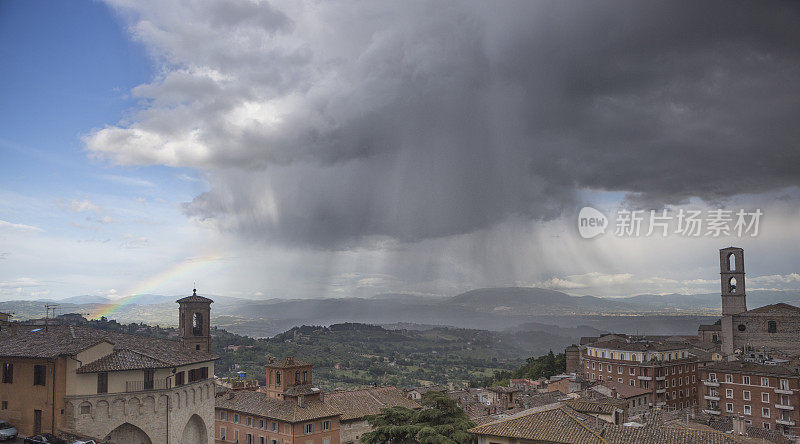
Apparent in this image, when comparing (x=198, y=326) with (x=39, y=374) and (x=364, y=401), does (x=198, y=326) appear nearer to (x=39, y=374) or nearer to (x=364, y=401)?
(x=364, y=401)

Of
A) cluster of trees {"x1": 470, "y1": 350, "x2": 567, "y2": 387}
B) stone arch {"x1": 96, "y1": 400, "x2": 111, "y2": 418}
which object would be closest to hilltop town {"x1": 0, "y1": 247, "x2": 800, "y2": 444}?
stone arch {"x1": 96, "y1": 400, "x2": 111, "y2": 418}

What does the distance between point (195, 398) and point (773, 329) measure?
83390 millimetres

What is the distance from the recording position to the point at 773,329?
277ft

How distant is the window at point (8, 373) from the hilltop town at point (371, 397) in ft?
0.35

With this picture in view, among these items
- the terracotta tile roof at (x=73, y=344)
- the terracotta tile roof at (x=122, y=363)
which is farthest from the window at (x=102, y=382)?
the terracotta tile roof at (x=73, y=344)

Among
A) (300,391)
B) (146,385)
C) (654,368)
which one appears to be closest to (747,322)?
(654,368)

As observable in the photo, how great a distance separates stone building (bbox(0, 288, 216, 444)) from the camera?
1331 inches

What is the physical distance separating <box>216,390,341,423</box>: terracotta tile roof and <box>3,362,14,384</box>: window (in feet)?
71.3

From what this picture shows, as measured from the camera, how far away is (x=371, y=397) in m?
57.9

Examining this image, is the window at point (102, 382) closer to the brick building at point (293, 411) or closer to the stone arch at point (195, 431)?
the stone arch at point (195, 431)

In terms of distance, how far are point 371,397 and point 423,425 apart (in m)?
23.8

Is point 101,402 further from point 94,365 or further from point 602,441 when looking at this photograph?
point 602,441

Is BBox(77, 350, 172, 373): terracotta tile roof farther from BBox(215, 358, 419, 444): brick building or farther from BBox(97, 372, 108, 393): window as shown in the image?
BBox(215, 358, 419, 444): brick building

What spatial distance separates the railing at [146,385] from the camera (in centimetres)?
3672
